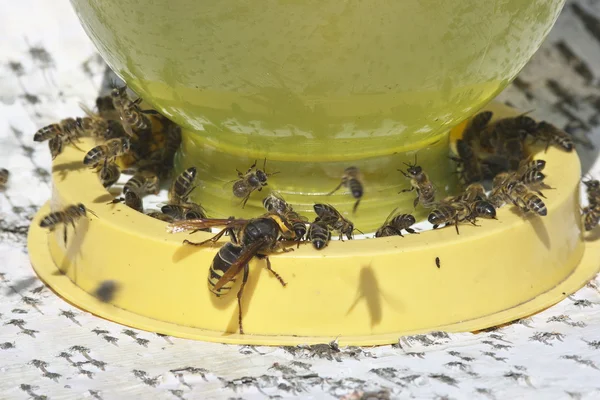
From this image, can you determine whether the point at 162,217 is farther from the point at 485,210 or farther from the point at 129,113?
the point at 485,210

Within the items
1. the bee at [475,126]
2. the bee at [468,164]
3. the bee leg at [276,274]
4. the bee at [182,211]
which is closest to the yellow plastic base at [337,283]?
the bee leg at [276,274]

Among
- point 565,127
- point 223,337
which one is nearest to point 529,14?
point 223,337

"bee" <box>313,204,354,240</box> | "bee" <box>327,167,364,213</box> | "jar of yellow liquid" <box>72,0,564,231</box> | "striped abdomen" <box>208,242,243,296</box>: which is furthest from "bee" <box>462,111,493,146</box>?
"striped abdomen" <box>208,242,243,296</box>

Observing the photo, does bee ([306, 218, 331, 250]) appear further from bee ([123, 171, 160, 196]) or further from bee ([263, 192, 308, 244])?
bee ([123, 171, 160, 196])

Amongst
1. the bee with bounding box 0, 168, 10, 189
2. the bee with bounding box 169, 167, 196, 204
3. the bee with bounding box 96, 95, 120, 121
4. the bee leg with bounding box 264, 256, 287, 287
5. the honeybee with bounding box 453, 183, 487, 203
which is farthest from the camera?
the bee with bounding box 96, 95, 120, 121

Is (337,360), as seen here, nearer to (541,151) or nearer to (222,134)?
(222,134)

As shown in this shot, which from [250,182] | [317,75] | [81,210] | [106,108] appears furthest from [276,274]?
[106,108]

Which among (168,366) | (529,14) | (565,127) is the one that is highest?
(565,127)
